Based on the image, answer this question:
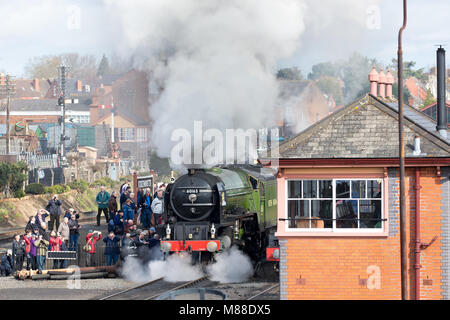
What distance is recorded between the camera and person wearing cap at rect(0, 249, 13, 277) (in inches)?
858

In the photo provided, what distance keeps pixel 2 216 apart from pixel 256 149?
17.5m

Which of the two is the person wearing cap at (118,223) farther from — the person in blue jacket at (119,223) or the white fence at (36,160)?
the white fence at (36,160)

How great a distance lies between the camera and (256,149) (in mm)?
25266

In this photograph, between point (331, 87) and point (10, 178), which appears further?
point (331, 87)

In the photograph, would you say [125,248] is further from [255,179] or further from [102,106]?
[102,106]

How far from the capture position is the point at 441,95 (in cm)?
1612

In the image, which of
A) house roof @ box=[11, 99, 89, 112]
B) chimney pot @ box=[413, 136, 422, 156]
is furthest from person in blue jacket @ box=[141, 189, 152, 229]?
house roof @ box=[11, 99, 89, 112]

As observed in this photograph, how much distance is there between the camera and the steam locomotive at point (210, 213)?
1983 cm

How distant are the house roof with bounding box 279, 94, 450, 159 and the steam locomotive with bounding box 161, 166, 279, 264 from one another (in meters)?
3.68

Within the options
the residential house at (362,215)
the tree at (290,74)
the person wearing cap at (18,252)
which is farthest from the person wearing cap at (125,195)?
the tree at (290,74)

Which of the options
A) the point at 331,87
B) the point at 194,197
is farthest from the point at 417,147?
the point at 331,87

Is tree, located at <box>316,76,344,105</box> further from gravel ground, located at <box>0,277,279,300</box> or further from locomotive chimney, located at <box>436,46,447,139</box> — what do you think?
locomotive chimney, located at <box>436,46,447,139</box>

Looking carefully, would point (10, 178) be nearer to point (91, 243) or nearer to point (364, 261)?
point (91, 243)

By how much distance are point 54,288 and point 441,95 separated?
10.6m
